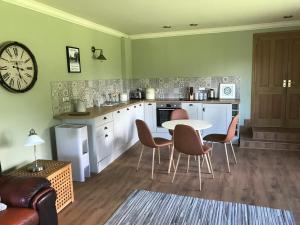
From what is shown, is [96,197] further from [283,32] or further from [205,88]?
[283,32]

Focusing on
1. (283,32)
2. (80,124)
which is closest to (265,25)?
(283,32)

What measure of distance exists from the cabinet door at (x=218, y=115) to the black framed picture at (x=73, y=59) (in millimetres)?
2476

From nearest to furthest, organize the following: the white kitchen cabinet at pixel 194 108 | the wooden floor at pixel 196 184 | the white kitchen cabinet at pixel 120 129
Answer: the wooden floor at pixel 196 184 → the white kitchen cabinet at pixel 120 129 → the white kitchen cabinet at pixel 194 108

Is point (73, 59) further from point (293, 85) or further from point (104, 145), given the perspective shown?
point (293, 85)

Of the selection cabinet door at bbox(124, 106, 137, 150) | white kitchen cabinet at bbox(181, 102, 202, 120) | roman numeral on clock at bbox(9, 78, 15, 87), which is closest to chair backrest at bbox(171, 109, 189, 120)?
white kitchen cabinet at bbox(181, 102, 202, 120)

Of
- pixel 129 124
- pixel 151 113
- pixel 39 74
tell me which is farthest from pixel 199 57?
pixel 39 74

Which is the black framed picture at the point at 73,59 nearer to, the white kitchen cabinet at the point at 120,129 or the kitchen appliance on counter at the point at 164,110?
the white kitchen cabinet at the point at 120,129

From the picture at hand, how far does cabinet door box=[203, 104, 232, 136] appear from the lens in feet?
16.2

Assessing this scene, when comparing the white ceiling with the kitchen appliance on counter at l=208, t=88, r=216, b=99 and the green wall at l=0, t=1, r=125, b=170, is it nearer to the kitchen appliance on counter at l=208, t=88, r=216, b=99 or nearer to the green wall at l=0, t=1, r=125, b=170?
the green wall at l=0, t=1, r=125, b=170

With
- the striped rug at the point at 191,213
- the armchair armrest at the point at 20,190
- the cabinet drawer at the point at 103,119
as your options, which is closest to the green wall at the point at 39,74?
the cabinet drawer at the point at 103,119

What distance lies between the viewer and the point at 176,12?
3.85 meters

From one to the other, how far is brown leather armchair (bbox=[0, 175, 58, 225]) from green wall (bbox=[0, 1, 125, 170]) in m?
0.89

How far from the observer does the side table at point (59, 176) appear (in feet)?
8.61

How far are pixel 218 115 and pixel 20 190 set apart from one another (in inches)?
150
